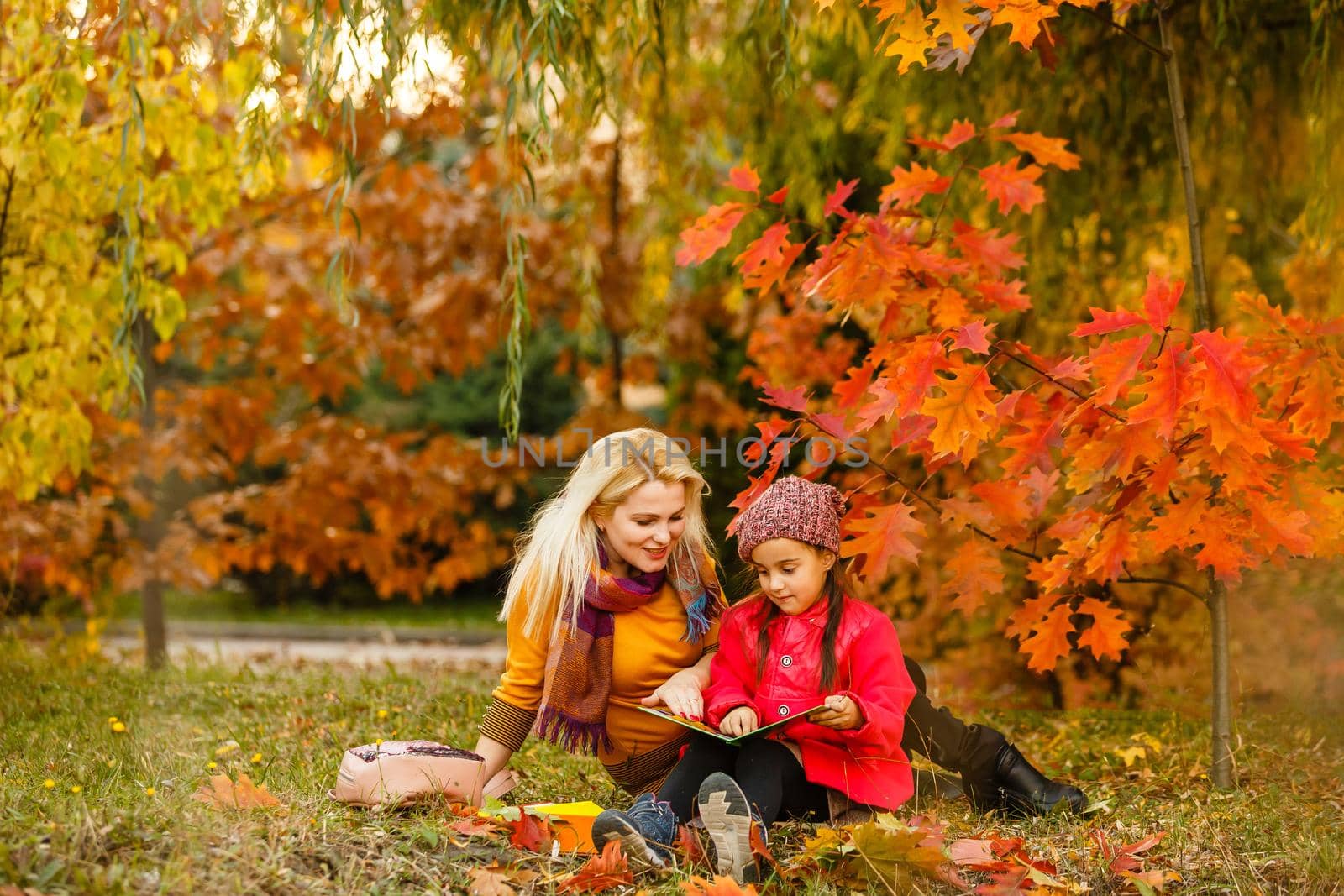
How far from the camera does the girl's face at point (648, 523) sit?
9.37ft

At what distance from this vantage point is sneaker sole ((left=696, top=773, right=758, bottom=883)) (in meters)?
2.29

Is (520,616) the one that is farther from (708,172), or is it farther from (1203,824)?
(708,172)

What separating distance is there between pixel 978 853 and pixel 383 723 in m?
2.30

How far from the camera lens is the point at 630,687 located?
2920 mm

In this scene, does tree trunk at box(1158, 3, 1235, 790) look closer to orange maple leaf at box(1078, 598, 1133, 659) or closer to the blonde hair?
orange maple leaf at box(1078, 598, 1133, 659)

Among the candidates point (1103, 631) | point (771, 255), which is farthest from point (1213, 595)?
point (771, 255)

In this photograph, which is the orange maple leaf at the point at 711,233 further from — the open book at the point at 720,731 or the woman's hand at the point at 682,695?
the open book at the point at 720,731

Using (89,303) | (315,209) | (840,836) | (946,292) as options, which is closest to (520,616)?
(840,836)

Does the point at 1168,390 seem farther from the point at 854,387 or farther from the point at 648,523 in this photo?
the point at 648,523

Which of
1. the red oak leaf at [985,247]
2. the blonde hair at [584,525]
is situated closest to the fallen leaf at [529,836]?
the blonde hair at [584,525]

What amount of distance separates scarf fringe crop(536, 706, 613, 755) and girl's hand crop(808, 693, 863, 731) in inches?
24.3

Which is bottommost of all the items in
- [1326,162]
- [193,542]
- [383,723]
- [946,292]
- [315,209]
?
[383,723]

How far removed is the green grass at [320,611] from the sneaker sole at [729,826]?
372 inches

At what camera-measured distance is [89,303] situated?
14.2ft
